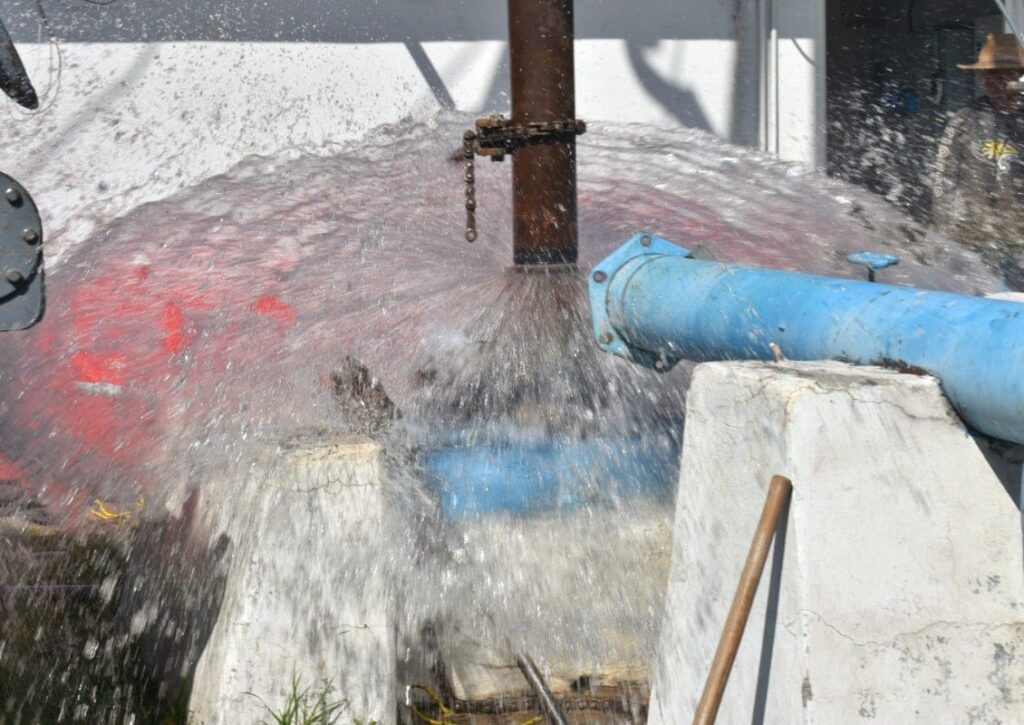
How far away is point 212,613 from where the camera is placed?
3270 millimetres

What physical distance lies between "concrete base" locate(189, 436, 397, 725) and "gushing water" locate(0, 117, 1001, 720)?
7 cm

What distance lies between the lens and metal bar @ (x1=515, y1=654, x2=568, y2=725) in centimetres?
304

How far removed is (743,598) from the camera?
78.2 inches

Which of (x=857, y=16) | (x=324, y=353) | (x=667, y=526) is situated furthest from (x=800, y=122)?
(x=667, y=526)

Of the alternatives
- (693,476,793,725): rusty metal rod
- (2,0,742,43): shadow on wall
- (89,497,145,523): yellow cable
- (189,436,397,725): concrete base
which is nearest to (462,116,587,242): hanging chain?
(89,497,145,523): yellow cable

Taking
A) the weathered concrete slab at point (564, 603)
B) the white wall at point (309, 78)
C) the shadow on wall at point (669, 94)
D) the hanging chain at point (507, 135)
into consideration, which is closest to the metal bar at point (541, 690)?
the weathered concrete slab at point (564, 603)

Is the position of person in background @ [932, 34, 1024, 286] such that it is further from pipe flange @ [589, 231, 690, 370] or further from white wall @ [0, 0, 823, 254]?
pipe flange @ [589, 231, 690, 370]

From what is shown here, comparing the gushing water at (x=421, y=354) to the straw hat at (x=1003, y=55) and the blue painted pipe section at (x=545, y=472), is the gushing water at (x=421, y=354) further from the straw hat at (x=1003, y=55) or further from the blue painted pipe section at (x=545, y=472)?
the straw hat at (x=1003, y=55)

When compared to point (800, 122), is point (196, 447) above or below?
below

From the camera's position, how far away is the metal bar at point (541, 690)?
3039 mm

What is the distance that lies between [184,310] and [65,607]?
5.67ft

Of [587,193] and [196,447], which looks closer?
[196,447]

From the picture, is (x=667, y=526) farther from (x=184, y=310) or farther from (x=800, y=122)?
(x=800, y=122)

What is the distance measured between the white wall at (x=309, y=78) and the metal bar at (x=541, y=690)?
3.71 meters
